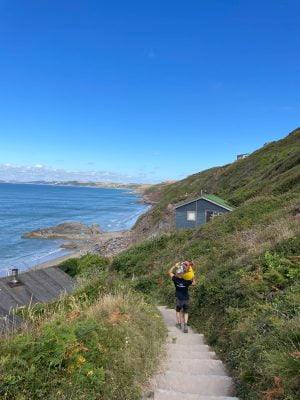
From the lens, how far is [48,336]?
5.00 m

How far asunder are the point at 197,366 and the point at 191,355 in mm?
712

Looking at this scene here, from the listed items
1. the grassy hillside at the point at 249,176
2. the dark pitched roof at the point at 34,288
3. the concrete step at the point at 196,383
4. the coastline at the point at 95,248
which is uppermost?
the grassy hillside at the point at 249,176

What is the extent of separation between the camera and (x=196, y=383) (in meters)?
5.64

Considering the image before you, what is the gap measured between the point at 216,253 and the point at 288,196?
30.7 feet

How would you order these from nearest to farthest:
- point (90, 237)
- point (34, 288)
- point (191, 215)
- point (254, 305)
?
1. point (254, 305)
2. point (34, 288)
3. point (191, 215)
4. point (90, 237)

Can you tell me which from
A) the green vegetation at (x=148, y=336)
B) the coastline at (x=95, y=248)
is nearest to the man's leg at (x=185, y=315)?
the green vegetation at (x=148, y=336)

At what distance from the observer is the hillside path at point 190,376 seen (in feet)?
16.8

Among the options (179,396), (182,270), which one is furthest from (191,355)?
(182,270)

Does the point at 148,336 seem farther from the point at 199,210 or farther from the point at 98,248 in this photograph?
the point at 98,248

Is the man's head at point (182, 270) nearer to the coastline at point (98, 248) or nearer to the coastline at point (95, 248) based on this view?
the coastline at point (95, 248)

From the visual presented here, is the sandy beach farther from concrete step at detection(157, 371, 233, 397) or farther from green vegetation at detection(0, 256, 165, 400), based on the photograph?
concrete step at detection(157, 371, 233, 397)

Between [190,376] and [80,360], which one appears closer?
[80,360]

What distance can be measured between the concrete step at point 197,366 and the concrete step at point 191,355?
247 mm

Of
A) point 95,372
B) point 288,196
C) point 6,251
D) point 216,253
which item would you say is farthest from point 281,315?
point 6,251
